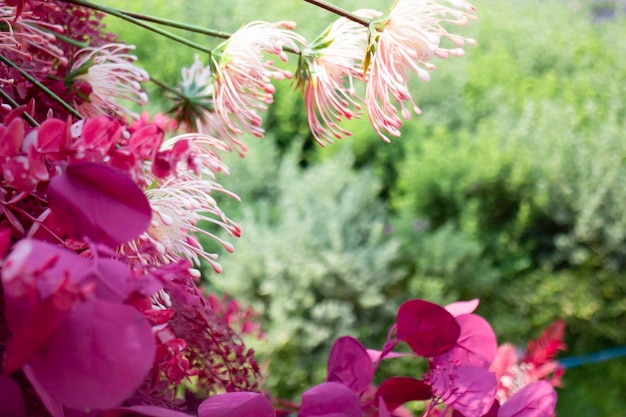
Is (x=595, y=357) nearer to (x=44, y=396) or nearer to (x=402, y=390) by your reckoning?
(x=402, y=390)

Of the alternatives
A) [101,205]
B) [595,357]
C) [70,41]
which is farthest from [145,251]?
[595,357]

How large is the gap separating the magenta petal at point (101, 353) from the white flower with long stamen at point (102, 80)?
294 millimetres

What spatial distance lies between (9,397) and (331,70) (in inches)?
13.1

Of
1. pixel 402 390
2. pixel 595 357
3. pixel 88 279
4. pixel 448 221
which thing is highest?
pixel 88 279

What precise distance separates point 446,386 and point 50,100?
0.26m

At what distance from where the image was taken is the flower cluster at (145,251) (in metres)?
0.20

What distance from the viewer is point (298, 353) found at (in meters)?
2.37

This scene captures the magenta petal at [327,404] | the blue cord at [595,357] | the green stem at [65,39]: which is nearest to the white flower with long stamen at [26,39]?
the green stem at [65,39]

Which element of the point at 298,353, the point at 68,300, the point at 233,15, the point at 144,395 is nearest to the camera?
the point at 68,300

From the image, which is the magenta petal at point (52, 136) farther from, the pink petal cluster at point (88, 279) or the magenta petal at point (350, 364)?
the magenta petal at point (350, 364)

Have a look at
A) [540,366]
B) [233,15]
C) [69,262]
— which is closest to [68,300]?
[69,262]

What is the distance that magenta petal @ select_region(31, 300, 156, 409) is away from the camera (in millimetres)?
202

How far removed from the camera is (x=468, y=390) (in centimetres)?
33

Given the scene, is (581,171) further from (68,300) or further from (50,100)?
(68,300)
